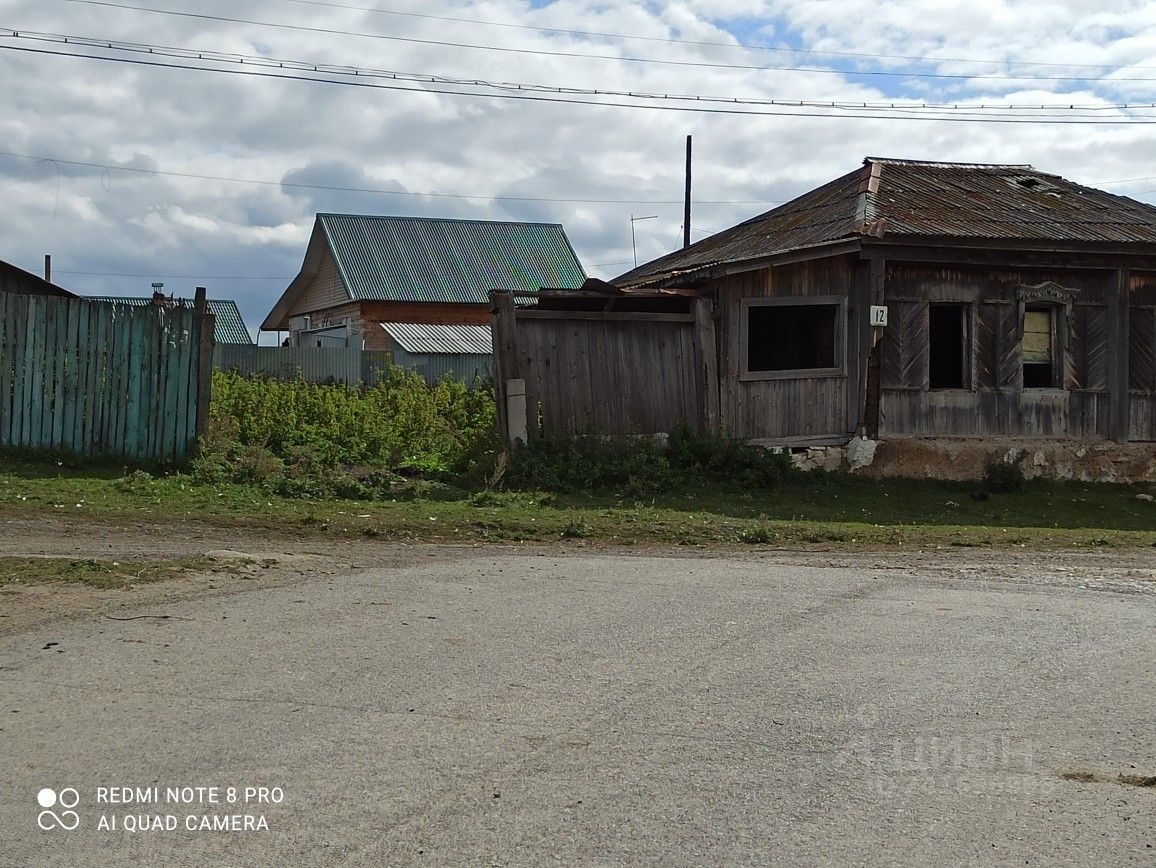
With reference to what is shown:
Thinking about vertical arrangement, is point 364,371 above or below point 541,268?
below

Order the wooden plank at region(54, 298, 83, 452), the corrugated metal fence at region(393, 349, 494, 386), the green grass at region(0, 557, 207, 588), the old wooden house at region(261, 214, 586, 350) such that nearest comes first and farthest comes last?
the green grass at region(0, 557, 207, 588) → the wooden plank at region(54, 298, 83, 452) → the corrugated metal fence at region(393, 349, 494, 386) → the old wooden house at region(261, 214, 586, 350)

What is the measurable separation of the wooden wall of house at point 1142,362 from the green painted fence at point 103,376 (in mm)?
12903

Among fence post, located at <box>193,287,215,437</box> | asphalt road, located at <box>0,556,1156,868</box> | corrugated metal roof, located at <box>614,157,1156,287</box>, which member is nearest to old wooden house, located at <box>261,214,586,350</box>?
corrugated metal roof, located at <box>614,157,1156,287</box>

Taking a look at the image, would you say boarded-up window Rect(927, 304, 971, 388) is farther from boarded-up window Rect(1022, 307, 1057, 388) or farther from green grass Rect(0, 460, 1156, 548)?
green grass Rect(0, 460, 1156, 548)

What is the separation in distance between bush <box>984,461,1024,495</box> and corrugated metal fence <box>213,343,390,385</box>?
56.1 feet

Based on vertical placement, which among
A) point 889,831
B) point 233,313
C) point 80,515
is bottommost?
point 889,831

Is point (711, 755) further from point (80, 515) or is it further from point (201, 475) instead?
point (201, 475)

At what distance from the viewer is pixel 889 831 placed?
4332 mm

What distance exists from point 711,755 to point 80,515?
8.67 m

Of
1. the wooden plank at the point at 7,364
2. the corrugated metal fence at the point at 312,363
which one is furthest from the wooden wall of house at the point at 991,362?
the corrugated metal fence at the point at 312,363

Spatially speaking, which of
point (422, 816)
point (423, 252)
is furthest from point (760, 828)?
point (423, 252)

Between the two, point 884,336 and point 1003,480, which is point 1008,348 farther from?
point 1003,480

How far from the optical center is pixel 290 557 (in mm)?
9969

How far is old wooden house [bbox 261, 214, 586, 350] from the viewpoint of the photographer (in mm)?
38344
